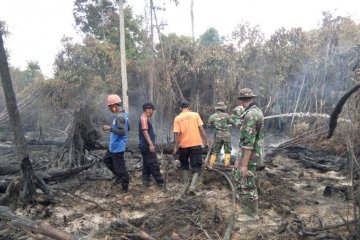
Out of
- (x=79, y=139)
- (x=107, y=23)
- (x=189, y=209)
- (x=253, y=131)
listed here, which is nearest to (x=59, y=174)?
(x=79, y=139)

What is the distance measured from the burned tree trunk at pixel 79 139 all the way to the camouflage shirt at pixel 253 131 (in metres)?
4.04

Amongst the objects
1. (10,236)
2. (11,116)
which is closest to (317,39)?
(11,116)

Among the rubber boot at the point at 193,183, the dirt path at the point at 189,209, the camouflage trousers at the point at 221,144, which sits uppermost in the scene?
the camouflage trousers at the point at 221,144

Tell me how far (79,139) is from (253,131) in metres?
4.31

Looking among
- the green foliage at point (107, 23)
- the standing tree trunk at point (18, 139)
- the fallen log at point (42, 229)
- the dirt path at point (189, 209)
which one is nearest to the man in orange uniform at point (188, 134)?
the dirt path at point (189, 209)

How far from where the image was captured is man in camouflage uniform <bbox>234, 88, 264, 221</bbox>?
14.5ft

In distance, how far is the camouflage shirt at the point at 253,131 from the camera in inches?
173

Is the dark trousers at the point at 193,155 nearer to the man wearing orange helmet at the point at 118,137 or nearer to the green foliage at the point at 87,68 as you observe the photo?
the man wearing orange helmet at the point at 118,137

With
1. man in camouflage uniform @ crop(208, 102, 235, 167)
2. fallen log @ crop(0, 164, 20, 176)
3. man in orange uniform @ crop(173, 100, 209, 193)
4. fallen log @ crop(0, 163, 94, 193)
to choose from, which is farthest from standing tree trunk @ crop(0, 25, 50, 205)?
man in camouflage uniform @ crop(208, 102, 235, 167)

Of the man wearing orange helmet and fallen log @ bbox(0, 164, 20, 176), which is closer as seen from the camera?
the man wearing orange helmet

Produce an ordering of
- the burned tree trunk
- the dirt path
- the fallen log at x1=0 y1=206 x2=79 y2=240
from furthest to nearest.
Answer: the burned tree trunk < the dirt path < the fallen log at x1=0 y1=206 x2=79 y2=240

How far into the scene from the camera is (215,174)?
688 cm

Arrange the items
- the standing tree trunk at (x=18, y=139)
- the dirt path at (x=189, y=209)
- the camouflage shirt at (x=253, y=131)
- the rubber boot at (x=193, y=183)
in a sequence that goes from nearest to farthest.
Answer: the dirt path at (x=189, y=209)
the camouflage shirt at (x=253, y=131)
the standing tree trunk at (x=18, y=139)
the rubber boot at (x=193, y=183)

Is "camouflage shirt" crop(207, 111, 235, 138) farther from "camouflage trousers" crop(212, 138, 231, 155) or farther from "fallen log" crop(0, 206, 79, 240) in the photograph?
"fallen log" crop(0, 206, 79, 240)
